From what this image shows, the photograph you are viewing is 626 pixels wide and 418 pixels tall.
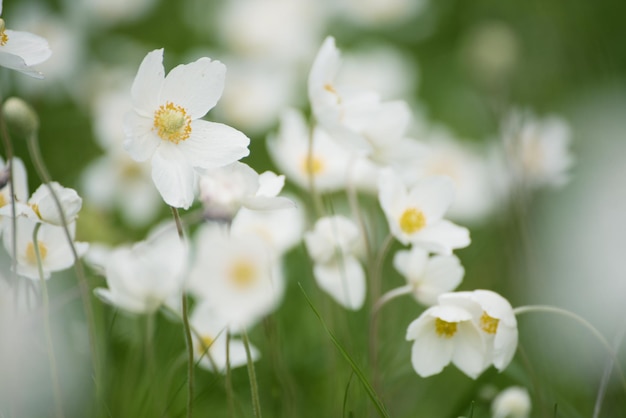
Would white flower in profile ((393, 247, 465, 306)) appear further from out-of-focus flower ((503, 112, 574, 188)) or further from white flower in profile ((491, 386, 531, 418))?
out-of-focus flower ((503, 112, 574, 188))

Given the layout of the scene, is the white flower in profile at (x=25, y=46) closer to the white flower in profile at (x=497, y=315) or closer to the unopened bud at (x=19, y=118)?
the unopened bud at (x=19, y=118)

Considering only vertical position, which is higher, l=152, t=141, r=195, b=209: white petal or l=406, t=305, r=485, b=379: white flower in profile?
l=152, t=141, r=195, b=209: white petal

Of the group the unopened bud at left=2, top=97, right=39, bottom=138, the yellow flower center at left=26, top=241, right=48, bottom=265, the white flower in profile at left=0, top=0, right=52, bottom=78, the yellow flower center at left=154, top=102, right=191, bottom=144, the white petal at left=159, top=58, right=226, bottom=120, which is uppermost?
the white flower in profile at left=0, top=0, right=52, bottom=78

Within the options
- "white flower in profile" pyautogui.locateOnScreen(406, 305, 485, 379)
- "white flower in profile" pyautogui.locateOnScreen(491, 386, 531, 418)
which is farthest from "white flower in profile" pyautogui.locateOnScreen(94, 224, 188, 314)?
"white flower in profile" pyautogui.locateOnScreen(491, 386, 531, 418)

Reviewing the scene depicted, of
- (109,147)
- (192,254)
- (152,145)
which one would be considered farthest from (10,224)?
(109,147)

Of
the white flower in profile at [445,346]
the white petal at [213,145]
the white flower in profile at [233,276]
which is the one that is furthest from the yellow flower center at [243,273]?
the white flower in profile at [445,346]

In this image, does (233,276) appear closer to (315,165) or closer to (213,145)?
(213,145)

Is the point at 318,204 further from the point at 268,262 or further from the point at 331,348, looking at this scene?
the point at 268,262
